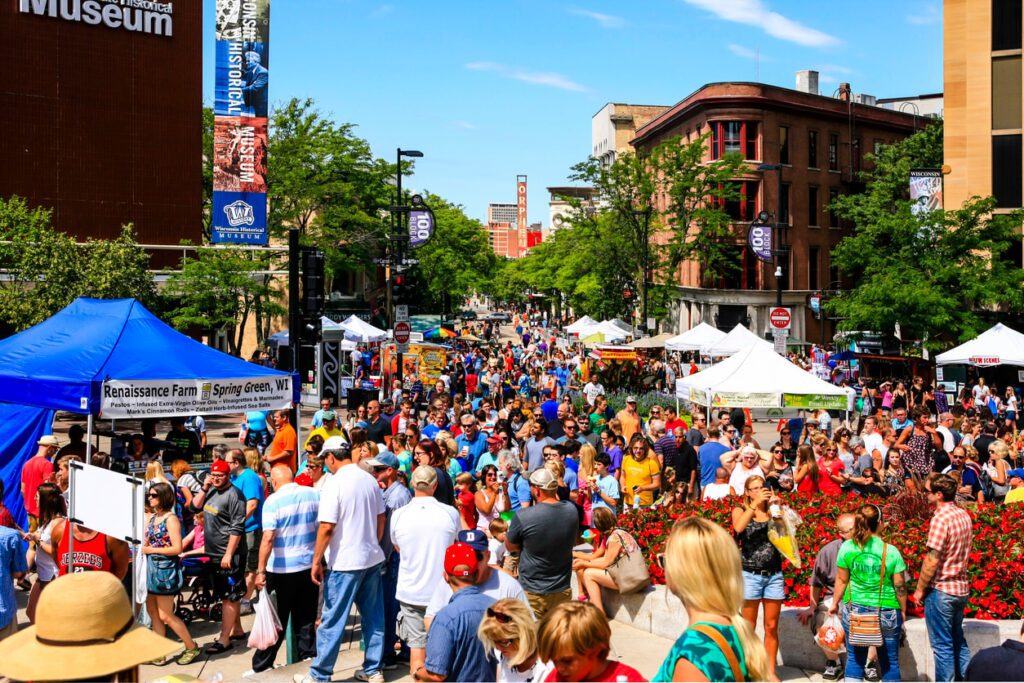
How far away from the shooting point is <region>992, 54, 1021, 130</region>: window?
4197 centimetres

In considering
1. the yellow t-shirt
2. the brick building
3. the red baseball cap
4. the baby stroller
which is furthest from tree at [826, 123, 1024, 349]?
the red baseball cap

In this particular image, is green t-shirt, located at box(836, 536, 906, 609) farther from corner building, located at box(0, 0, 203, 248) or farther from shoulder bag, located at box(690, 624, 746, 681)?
corner building, located at box(0, 0, 203, 248)

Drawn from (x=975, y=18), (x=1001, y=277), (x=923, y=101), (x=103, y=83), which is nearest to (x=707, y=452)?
(x=1001, y=277)

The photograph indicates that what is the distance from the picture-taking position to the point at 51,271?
27.2 meters

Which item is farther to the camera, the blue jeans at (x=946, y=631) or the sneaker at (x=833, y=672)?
the sneaker at (x=833, y=672)

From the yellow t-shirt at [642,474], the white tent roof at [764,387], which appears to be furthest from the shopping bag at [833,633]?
the white tent roof at [764,387]

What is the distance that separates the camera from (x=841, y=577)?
8133 mm

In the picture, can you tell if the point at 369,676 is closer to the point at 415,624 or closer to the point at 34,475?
the point at 415,624

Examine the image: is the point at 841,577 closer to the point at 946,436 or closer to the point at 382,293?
the point at 946,436

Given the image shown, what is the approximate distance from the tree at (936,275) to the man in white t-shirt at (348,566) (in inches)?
1141

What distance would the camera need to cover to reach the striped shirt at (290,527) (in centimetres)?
838

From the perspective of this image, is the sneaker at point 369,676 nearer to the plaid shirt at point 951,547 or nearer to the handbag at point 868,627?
the handbag at point 868,627

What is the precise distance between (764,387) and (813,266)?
46.2m

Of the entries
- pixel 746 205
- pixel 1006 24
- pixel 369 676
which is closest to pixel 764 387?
pixel 369 676
